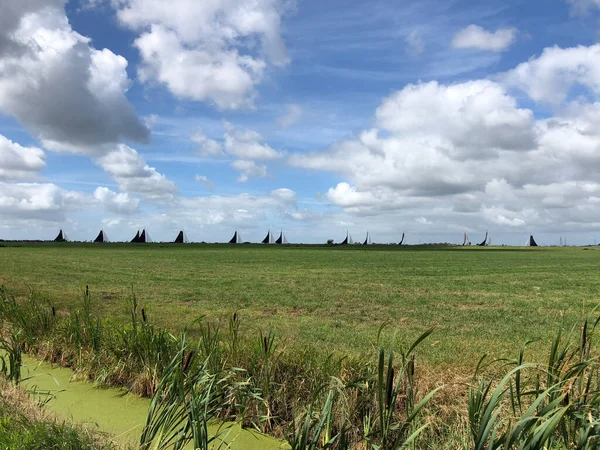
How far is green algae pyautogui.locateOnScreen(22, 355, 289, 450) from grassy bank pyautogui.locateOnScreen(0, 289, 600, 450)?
18cm

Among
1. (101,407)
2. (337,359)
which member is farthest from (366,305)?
(101,407)

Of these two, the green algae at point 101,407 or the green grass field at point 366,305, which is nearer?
the green algae at point 101,407

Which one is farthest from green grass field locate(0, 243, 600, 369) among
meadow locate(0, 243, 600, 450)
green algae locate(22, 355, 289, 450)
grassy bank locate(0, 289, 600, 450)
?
green algae locate(22, 355, 289, 450)

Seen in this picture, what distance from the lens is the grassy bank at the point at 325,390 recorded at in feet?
12.0

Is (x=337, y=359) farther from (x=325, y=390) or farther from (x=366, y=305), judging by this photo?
(x=366, y=305)

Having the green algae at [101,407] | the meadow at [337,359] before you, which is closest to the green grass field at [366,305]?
the meadow at [337,359]

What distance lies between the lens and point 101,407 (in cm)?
637

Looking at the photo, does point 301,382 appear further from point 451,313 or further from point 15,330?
point 451,313

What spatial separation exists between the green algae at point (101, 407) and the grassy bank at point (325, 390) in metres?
0.18

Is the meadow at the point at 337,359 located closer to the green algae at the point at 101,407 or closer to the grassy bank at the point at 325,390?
the grassy bank at the point at 325,390

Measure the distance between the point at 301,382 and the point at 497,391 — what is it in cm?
352

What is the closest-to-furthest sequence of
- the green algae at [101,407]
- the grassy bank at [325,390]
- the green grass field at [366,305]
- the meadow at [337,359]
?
the grassy bank at [325,390]
the meadow at [337,359]
the green algae at [101,407]
the green grass field at [366,305]

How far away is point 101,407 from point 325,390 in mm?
3104

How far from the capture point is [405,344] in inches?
384
